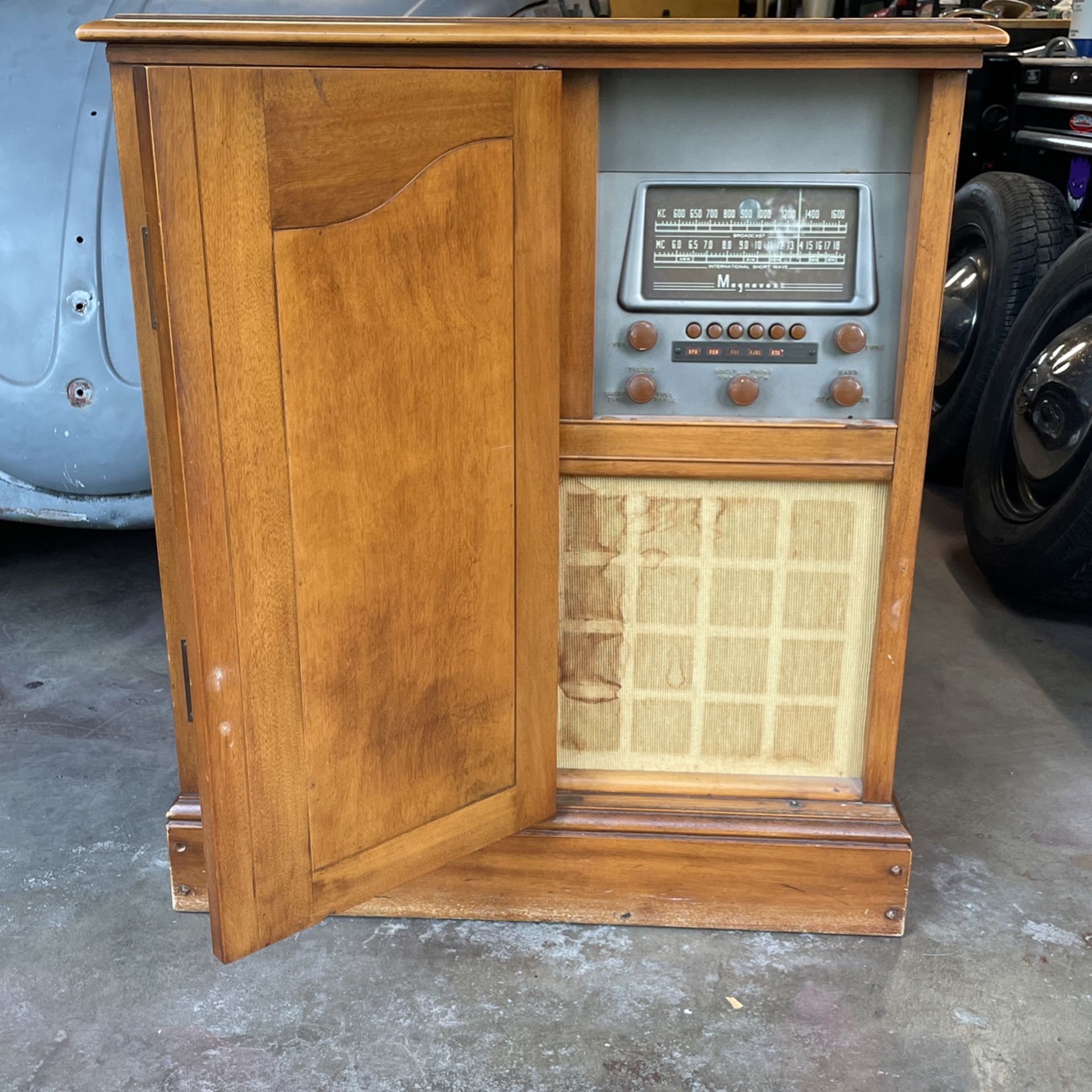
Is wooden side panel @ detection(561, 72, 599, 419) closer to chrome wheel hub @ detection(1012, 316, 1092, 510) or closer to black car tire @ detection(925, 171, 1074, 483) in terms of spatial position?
chrome wheel hub @ detection(1012, 316, 1092, 510)

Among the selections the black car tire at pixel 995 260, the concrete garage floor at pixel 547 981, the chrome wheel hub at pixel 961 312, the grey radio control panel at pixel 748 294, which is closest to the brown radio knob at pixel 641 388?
the grey radio control panel at pixel 748 294

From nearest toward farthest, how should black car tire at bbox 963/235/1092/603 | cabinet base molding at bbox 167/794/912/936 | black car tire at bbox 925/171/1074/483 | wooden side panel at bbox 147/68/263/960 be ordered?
wooden side panel at bbox 147/68/263/960 → cabinet base molding at bbox 167/794/912/936 → black car tire at bbox 963/235/1092/603 → black car tire at bbox 925/171/1074/483

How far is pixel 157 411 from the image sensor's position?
140 cm

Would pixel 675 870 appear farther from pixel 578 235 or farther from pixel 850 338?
pixel 578 235

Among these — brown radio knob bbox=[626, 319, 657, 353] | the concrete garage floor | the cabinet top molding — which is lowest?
the concrete garage floor

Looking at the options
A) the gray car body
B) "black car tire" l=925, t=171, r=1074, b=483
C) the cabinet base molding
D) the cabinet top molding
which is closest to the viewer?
the cabinet top molding

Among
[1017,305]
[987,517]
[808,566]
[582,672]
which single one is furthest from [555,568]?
[1017,305]

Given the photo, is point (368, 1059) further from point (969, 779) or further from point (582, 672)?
point (969, 779)

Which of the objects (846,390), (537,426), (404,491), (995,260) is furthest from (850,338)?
(995,260)

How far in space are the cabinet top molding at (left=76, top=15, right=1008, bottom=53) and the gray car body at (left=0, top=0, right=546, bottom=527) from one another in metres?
1.02

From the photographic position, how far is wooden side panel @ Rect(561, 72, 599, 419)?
1.30m

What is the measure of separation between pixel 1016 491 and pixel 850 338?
1483mm

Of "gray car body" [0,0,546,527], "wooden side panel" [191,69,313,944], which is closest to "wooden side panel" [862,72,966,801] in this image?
"wooden side panel" [191,69,313,944]

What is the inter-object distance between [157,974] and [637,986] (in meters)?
0.62
